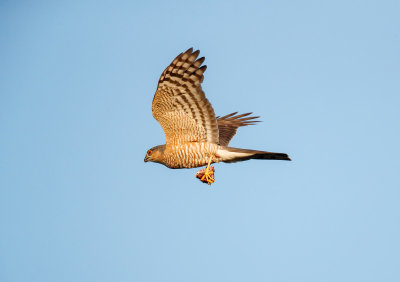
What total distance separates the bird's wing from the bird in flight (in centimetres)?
112

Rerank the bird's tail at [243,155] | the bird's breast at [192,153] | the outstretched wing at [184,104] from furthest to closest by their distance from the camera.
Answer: the bird's breast at [192,153] → the bird's tail at [243,155] → the outstretched wing at [184,104]

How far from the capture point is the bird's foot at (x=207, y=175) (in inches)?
348

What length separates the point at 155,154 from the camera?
29.7ft

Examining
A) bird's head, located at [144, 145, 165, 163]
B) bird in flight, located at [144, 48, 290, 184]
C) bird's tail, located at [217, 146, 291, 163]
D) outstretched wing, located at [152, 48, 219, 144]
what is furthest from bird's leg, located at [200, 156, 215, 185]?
bird's head, located at [144, 145, 165, 163]

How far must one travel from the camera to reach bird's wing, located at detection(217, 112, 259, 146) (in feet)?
33.4

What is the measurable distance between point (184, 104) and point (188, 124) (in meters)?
0.43

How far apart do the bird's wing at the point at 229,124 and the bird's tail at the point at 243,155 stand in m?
1.04

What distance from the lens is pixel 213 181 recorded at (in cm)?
885

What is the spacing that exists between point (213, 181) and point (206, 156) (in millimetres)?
452

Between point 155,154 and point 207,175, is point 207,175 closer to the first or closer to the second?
point 207,175

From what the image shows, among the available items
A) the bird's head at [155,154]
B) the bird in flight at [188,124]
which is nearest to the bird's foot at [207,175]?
the bird in flight at [188,124]

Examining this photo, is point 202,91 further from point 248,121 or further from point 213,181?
point 248,121

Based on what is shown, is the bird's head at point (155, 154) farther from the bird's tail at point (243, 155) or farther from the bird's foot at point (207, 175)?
the bird's tail at point (243, 155)

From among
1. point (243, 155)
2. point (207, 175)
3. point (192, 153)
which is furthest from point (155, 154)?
point (243, 155)
